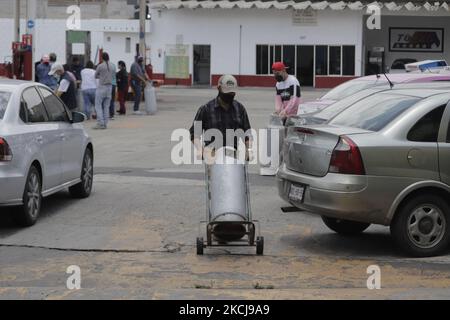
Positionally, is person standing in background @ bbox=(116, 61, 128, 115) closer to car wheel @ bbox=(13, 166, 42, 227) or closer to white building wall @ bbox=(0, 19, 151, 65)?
car wheel @ bbox=(13, 166, 42, 227)

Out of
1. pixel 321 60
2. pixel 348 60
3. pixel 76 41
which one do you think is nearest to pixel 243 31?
pixel 321 60

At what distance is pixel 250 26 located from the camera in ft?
167

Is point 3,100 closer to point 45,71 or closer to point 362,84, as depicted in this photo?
point 362,84

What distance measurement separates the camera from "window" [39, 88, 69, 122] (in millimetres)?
10734

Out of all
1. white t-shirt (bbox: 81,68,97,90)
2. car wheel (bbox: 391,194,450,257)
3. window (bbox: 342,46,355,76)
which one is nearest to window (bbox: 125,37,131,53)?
window (bbox: 342,46,355,76)

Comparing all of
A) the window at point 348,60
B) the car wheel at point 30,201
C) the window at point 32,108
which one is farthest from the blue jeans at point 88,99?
the window at point 348,60

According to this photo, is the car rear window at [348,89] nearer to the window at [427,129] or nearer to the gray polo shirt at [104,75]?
the window at [427,129]

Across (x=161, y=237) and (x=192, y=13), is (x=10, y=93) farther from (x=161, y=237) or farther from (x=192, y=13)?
(x=192, y=13)

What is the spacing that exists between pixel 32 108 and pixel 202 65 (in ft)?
141

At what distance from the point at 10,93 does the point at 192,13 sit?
42592 mm

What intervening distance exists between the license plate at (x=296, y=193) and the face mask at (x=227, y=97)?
114 centimetres

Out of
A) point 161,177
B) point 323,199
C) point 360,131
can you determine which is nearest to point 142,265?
point 323,199

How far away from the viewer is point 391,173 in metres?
8.08

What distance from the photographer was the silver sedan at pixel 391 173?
8.05 meters
